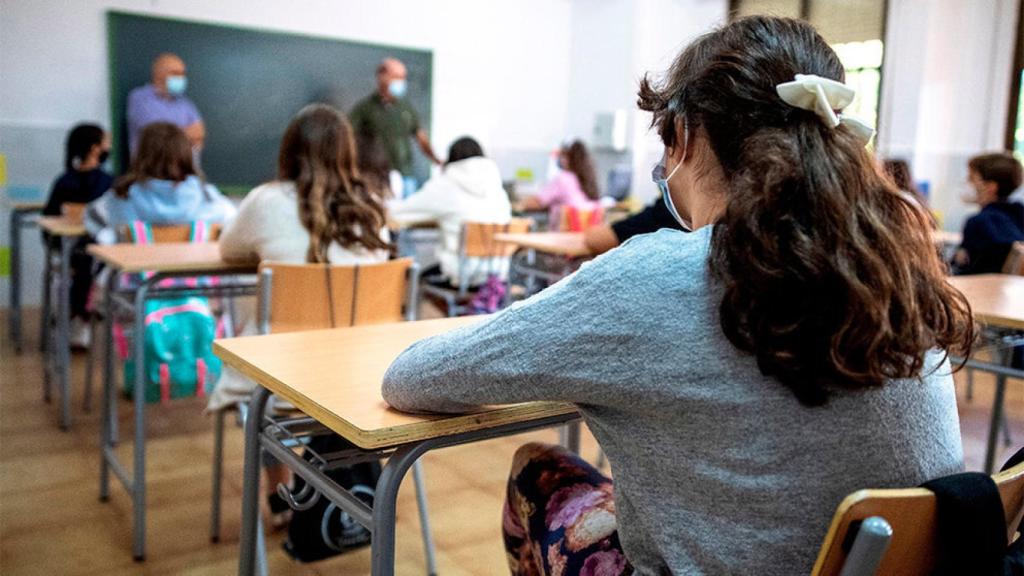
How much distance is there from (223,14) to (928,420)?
19.4ft

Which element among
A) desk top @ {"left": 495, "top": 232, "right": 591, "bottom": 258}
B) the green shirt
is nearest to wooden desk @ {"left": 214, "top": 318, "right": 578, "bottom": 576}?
desk top @ {"left": 495, "top": 232, "right": 591, "bottom": 258}

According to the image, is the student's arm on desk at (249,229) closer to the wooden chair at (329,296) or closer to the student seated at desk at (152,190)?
the wooden chair at (329,296)

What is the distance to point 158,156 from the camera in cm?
331

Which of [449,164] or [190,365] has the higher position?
[449,164]

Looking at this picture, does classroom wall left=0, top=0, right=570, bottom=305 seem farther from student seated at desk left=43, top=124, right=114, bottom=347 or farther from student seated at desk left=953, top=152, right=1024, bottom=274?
student seated at desk left=953, top=152, right=1024, bottom=274

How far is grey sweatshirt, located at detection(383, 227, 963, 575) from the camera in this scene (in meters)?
0.81

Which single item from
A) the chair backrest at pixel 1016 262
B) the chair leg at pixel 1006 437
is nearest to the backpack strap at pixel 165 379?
the chair backrest at pixel 1016 262

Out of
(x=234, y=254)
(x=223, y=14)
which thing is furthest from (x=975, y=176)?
(x=223, y=14)

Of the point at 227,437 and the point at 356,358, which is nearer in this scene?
the point at 356,358

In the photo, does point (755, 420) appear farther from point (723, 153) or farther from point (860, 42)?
point (860, 42)

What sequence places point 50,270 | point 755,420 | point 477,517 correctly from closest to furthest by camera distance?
point 755,420 → point 477,517 → point 50,270

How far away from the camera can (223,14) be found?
590 cm

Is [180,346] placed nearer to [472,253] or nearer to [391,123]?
[472,253]

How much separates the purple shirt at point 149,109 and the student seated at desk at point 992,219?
174 inches
